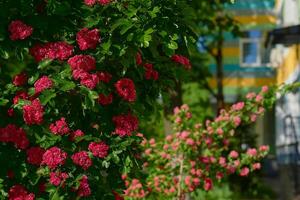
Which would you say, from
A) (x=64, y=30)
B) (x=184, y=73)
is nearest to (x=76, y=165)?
(x=64, y=30)

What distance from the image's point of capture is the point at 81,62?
5137 mm

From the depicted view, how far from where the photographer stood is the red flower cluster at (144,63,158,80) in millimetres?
5732

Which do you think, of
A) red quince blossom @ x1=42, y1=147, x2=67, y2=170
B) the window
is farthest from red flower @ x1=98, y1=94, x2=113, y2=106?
the window

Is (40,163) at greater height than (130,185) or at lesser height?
greater

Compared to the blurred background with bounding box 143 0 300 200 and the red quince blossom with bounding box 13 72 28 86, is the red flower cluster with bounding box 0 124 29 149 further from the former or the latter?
the blurred background with bounding box 143 0 300 200

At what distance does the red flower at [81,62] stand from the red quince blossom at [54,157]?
67 cm

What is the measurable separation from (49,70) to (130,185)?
14.4 ft

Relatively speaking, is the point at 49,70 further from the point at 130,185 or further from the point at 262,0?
the point at 262,0

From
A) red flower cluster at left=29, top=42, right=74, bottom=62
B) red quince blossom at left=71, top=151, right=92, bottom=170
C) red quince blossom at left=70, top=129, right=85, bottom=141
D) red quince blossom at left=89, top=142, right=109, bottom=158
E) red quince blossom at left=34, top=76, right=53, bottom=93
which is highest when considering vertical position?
red flower cluster at left=29, top=42, right=74, bottom=62

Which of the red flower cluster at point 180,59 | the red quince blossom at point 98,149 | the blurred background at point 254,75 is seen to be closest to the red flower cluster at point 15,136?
the red quince blossom at point 98,149

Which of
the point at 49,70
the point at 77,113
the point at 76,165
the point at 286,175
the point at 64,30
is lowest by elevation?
the point at 286,175

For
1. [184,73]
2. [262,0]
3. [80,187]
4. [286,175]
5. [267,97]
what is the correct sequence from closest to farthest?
[80,187] < [184,73] < [267,97] < [286,175] < [262,0]

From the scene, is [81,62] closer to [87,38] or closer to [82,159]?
[87,38]

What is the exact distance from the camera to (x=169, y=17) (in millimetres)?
5395
